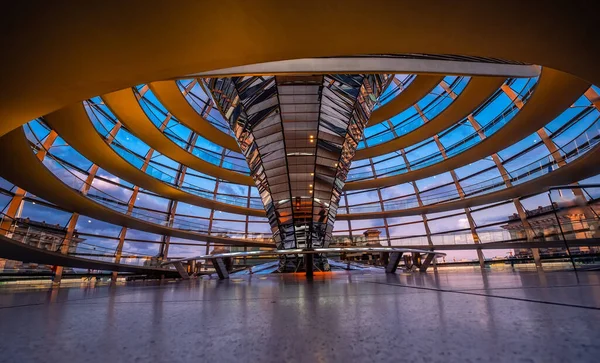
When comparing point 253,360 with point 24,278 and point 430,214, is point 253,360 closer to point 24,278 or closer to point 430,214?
point 24,278

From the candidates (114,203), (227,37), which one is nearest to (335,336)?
(227,37)

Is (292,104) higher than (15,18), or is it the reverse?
(292,104)

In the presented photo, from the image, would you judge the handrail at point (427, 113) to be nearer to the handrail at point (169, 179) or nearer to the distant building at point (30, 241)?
the handrail at point (169, 179)

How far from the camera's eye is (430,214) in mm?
34219

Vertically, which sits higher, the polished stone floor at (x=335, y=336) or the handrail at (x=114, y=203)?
the handrail at (x=114, y=203)

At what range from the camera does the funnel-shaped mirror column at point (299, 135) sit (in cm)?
1207

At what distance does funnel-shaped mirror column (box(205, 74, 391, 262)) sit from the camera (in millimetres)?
12070

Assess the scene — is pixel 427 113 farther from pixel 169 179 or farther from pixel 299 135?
pixel 169 179

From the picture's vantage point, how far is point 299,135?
46.7ft

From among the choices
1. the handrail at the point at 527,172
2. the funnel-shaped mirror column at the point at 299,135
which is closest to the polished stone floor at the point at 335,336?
the funnel-shaped mirror column at the point at 299,135

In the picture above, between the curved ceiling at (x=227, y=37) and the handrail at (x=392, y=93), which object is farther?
the handrail at (x=392, y=93)

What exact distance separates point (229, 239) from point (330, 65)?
27.7 metres

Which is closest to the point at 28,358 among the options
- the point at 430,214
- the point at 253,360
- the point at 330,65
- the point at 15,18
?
the point at 253,360

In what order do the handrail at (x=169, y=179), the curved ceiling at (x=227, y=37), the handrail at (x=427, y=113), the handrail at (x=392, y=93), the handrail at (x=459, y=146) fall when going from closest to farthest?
the curved ceiling at (x=227, y=37)
the handrail at (x=459, y=146)
the handrail at (x=169, y=179)
the handrail at (x=427, y=113)
the handrail at (x=392, y=93)
